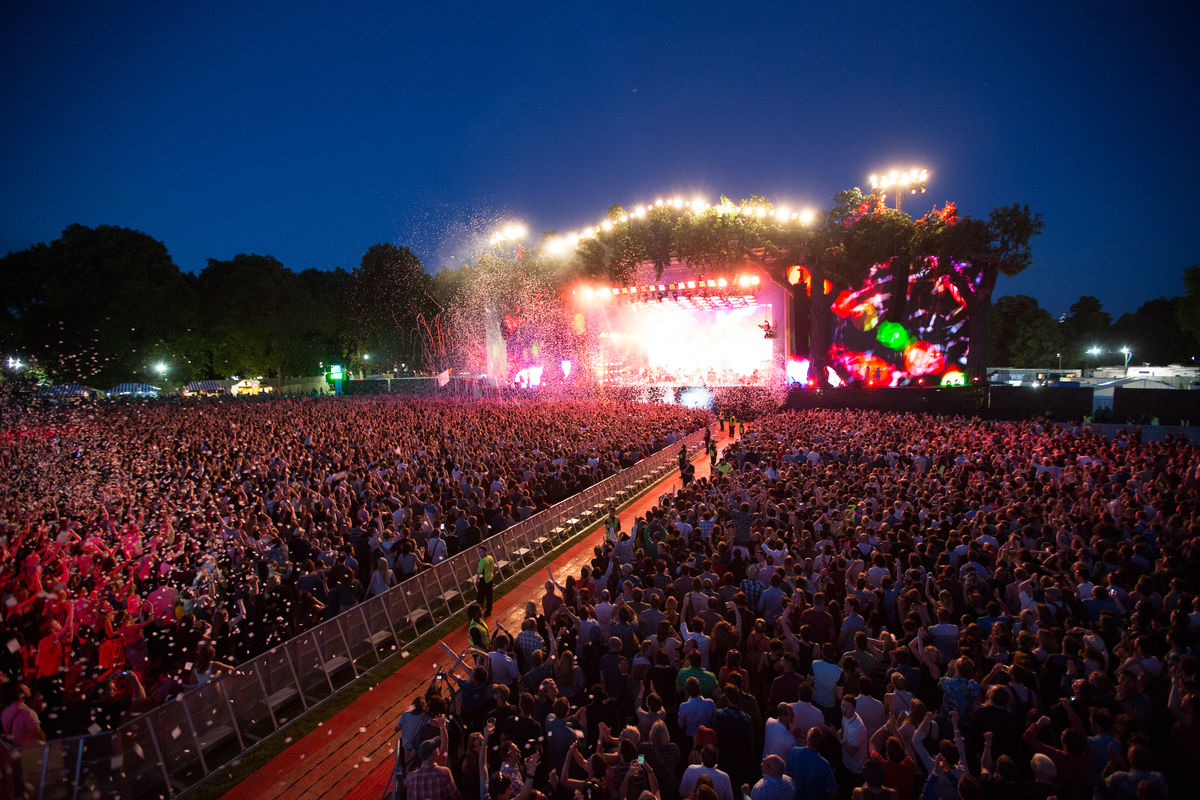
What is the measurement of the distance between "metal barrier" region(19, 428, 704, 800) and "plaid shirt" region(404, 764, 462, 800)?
262 centimetres

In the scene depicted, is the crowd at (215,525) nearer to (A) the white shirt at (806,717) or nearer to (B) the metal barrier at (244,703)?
(B) the metal barrier at (244,703)

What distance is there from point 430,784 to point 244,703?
331 centimetres

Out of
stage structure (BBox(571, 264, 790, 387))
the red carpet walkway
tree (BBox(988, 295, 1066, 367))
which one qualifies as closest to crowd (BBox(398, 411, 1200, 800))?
the red carpet walkway

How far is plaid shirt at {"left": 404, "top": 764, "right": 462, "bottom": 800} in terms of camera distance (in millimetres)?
3752

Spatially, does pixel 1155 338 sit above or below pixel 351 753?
above

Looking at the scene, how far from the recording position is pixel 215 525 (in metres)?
9.85

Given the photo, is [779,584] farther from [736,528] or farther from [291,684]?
[291,684]

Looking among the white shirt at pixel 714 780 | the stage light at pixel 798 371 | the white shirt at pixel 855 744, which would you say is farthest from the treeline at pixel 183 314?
the white shirt at pixel 855 744

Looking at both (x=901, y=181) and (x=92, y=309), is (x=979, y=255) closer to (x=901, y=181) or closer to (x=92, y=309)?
(x=901, y=181)

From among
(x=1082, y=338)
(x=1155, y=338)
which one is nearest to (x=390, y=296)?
(x=1082, y=338)

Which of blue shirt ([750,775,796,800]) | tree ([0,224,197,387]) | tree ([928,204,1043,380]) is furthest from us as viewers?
tree ([0,224,197,387])

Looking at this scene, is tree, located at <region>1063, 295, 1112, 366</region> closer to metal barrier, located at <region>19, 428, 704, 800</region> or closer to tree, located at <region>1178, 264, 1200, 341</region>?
tree, located at <region>1178, 264, 1200, 341</region>

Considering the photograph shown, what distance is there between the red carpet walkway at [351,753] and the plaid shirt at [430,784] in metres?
1.82

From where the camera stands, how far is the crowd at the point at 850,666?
3.54 meters
